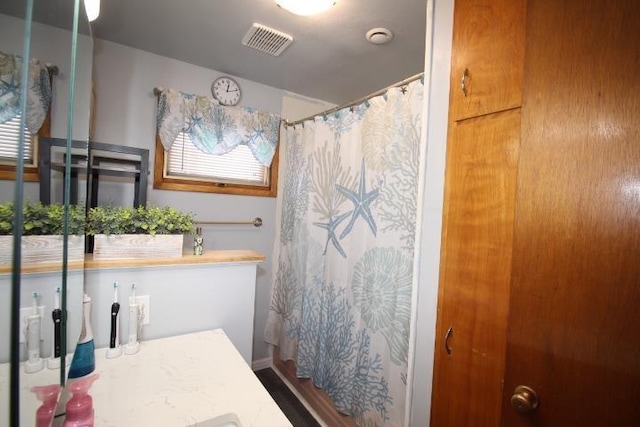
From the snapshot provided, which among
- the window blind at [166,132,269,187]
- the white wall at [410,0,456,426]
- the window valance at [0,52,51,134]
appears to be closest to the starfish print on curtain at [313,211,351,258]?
the white wall at [410,0,456,426]

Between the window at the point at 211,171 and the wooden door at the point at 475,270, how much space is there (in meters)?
1.72

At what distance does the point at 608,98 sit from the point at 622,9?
0.69ft

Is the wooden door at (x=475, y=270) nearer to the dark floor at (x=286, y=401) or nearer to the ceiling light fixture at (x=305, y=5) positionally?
the ceiling light fixture at (x=305, y=5)

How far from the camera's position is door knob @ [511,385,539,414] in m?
0.73

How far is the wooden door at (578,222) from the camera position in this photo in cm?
62

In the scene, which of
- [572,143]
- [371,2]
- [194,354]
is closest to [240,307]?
[194,354]

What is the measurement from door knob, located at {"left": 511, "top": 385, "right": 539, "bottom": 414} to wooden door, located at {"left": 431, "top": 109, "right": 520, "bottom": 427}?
54 mm

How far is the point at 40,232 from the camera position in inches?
24.9

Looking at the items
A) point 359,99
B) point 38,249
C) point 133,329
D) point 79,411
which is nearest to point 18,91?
point 38,249

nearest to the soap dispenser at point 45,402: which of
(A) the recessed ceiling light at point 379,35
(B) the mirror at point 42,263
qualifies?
(B) the mirror at point 42,263

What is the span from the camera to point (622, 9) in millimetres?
629

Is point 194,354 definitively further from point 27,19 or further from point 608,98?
point 608,98

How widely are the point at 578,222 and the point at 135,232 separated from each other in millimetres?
1626

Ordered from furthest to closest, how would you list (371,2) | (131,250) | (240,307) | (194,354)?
1. (240,307)
2. (371,2)
3. (131,250)
4. (194,354)
